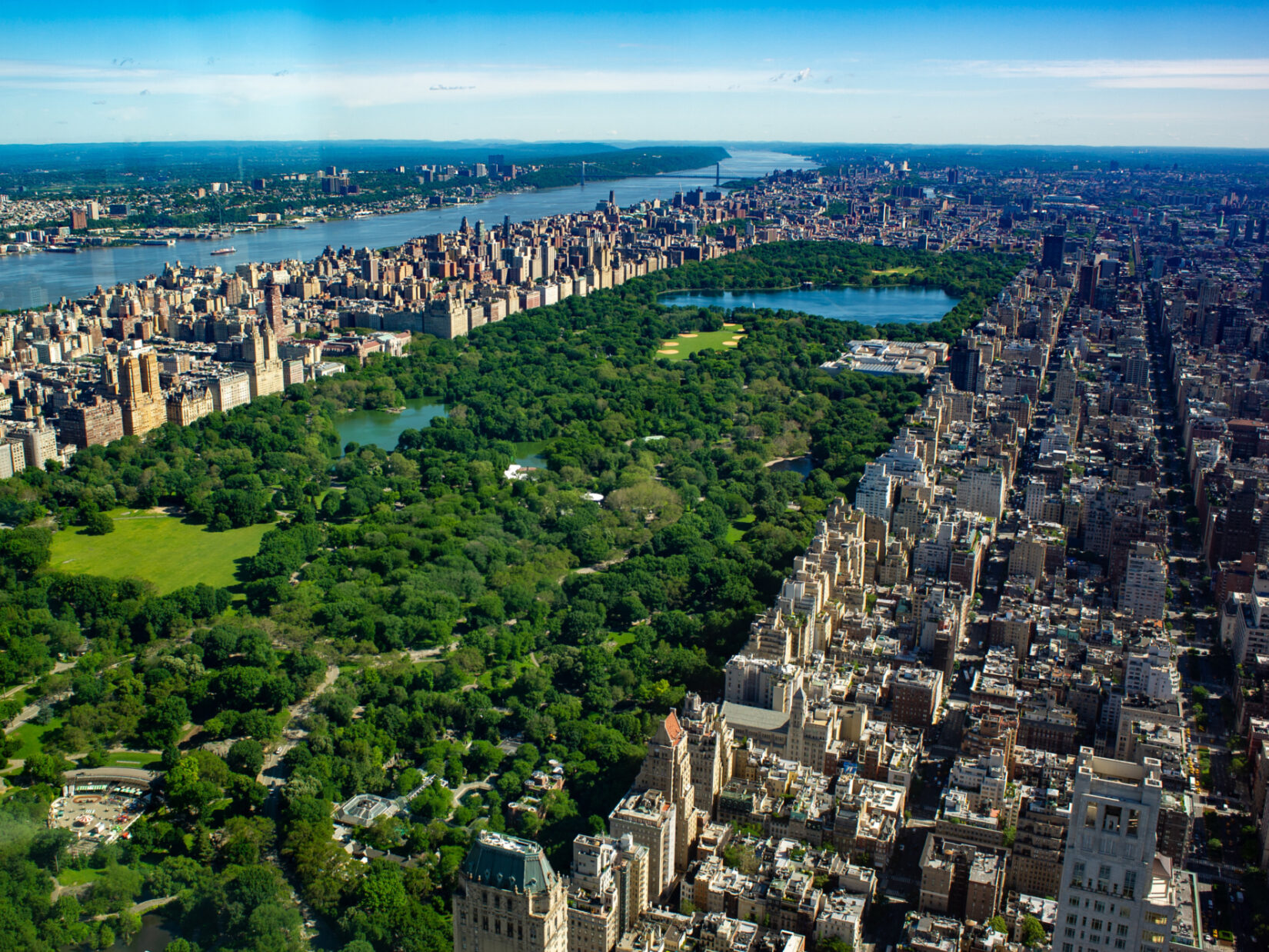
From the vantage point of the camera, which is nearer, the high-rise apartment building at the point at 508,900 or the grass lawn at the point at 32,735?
the high-rise apartment building at the point at 508,900

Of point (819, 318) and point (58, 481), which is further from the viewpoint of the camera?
point (819, 318)

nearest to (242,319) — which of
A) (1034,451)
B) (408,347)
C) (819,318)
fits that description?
(408,347)

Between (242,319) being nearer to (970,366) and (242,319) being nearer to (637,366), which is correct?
(637,366)

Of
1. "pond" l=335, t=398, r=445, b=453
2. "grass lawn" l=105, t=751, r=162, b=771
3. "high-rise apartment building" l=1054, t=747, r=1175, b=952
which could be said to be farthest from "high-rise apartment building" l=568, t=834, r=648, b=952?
"pond" l=335, t=398, r=445, b=453

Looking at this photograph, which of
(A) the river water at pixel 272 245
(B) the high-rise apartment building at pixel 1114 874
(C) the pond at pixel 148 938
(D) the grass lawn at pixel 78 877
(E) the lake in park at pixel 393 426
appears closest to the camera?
(B) the high-rise apartment building at pixel 1114 874

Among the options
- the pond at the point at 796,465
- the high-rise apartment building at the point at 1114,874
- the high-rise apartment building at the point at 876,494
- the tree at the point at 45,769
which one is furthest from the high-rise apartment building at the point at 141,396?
the high-rise apartment building at the point at 1114,874

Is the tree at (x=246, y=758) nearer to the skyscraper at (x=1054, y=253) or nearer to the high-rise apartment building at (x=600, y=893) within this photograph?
the high-rise apartment building at (x=600, y=893)

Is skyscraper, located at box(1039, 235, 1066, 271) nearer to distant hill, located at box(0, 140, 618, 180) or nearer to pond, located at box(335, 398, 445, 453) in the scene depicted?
distant hill, located at box(0, 140, 618, 180)
